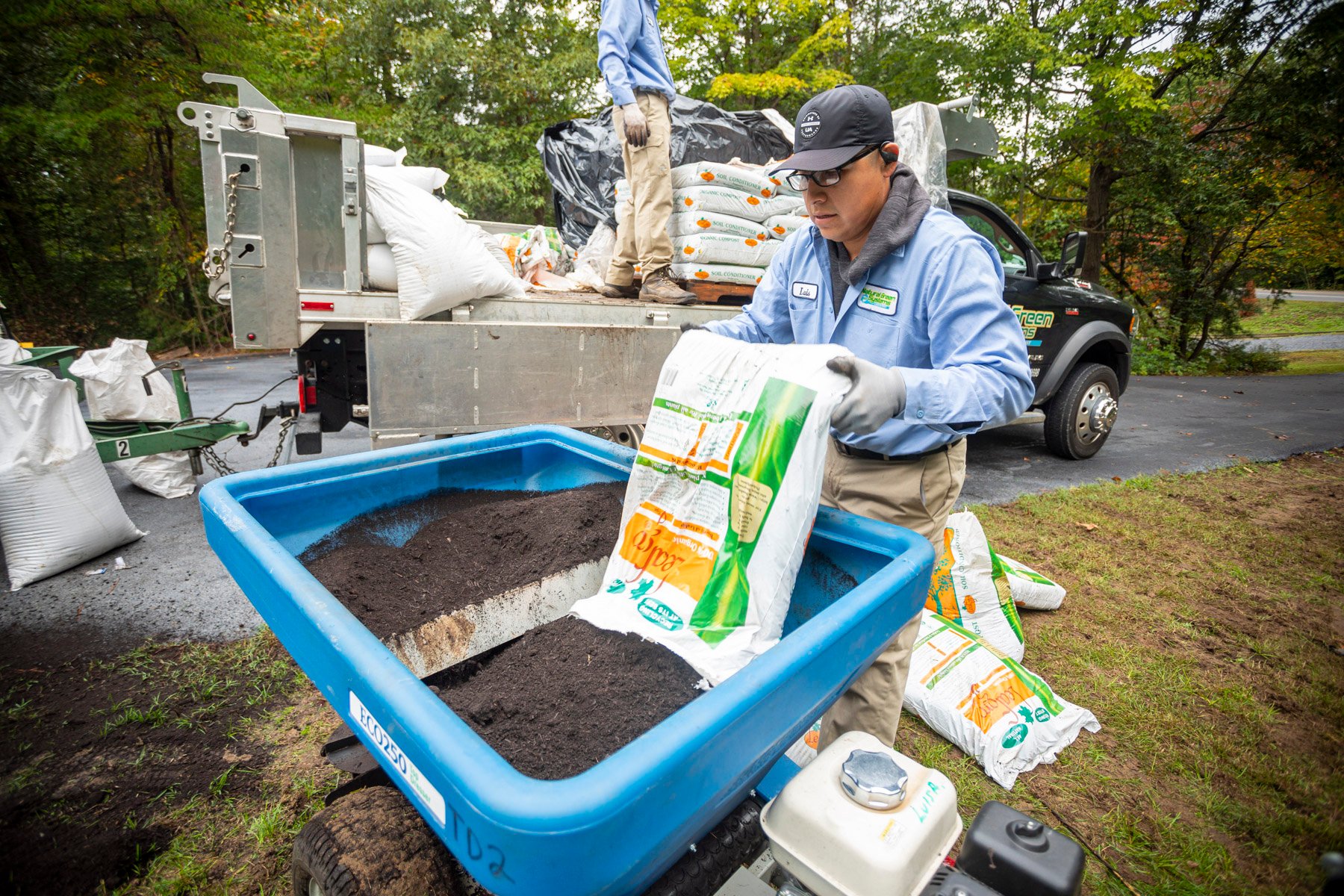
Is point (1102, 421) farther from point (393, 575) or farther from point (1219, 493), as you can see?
point (393, 575)

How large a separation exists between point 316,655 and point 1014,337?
1.50 meters

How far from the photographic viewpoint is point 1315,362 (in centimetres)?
1425

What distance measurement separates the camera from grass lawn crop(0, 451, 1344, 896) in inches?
73.4

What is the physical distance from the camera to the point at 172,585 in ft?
10.7

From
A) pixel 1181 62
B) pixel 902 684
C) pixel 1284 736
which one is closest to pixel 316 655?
pixel 902 684

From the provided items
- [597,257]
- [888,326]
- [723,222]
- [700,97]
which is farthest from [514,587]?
[700,97]

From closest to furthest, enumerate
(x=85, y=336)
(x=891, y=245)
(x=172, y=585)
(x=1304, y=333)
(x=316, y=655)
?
(x=316, y=655), (x=891, y=245), (x=172, y=585), (x=85, y=336), (x=1304, y=333)

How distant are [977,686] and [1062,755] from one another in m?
0.40

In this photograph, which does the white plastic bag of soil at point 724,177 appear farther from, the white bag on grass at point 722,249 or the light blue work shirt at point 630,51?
the light blue work shirt at point 630,51

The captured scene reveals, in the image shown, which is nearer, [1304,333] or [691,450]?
[691,450]

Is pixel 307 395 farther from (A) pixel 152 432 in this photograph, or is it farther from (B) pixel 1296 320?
(B) pixel 1296 320

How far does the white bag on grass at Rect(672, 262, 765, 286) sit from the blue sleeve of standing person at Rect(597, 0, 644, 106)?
1.05m

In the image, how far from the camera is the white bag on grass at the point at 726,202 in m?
4.21

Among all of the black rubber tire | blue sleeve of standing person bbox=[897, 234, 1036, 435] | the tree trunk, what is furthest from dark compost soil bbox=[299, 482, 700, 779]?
the tree trunk
